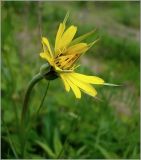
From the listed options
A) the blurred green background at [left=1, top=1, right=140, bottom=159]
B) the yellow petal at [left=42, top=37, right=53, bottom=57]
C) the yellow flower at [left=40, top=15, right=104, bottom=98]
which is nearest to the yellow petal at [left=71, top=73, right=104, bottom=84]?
the yellow flower at [left=40, top=15, right=104, bottom=98]

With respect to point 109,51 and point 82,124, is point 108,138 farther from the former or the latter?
point 109,51

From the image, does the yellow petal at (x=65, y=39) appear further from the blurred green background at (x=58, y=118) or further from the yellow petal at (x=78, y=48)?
the blurred green background at (x=58, y=118)

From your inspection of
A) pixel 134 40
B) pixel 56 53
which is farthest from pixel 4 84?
pixel 134 40

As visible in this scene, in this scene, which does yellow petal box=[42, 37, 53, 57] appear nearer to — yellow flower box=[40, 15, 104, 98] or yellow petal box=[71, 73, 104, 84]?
yellow flower box=[40, 15, 104, 98]

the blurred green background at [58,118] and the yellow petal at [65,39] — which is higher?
the yellow petal at [65,39]

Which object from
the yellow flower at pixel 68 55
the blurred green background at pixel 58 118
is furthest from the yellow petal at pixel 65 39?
the blurred green background at pixel 58 118

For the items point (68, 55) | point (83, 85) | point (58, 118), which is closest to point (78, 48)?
point (68, 55)

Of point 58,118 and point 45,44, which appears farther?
point 58,118

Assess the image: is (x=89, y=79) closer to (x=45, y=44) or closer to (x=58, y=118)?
(x=45, y=44)

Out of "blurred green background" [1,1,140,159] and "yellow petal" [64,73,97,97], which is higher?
"yellow petal" [64,73,97,97]
